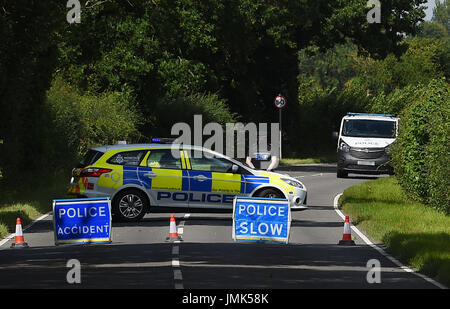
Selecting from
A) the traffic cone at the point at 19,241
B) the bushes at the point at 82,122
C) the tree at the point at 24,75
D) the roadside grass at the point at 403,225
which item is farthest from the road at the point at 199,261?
the bushes at the point at 82,122

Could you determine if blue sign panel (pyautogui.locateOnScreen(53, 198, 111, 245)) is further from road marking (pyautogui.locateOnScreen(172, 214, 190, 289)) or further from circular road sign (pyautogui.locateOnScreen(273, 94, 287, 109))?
circular road sign (pyautogui.locateOnScreen(273, 94, 287, 109))

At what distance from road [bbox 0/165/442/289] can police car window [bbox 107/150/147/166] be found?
54.3 inches

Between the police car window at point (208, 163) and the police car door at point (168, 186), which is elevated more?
the police car window at point (208, 163)

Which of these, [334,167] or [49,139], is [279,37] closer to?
[334,167]

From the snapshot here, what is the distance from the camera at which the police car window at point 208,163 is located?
25422 millimetres

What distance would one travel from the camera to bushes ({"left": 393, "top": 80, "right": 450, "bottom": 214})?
26.8 metres

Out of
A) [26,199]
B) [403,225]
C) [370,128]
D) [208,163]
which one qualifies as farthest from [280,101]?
[403,225]

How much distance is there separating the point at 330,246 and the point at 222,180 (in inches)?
196

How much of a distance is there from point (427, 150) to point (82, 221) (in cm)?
1114

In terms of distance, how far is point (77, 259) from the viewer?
59.9 ft

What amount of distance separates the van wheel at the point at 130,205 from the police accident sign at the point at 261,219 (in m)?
5.01

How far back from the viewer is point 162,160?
83.2ft

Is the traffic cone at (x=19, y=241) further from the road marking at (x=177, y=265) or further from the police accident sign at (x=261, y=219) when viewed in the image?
the police accident sign at (x=261, y=219)
